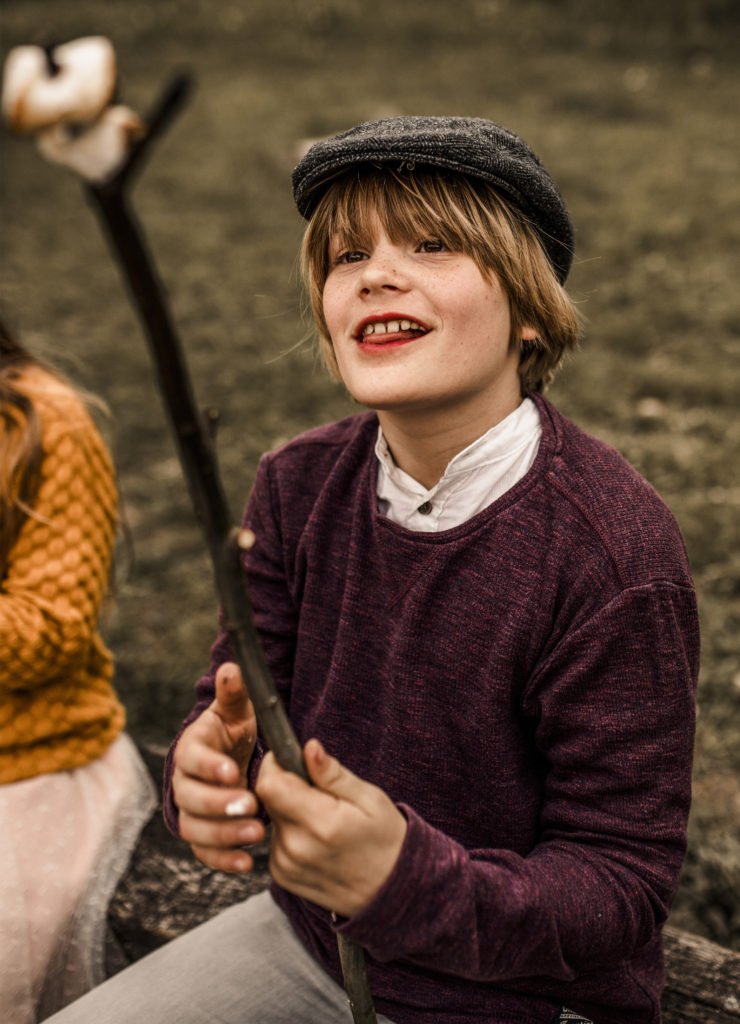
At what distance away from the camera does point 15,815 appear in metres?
2.01

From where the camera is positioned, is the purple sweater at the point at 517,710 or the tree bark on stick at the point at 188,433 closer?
the tree bark on stick at the point at 188,433

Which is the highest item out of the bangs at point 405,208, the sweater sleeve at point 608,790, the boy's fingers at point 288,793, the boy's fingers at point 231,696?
the bangs at point 405,208

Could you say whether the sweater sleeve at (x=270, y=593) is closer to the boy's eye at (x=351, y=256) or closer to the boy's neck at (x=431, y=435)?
the boy's neck at (x=431, y=435)

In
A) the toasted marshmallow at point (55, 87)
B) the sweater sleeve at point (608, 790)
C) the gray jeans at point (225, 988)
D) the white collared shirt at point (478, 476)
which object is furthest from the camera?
the gray jeans at point (225, 988)

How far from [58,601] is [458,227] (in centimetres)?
102

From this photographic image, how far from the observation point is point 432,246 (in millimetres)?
1557

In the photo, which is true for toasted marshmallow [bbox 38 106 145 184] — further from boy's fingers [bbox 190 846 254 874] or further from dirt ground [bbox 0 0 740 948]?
boy's fingers [bbox 190 846 254 874]

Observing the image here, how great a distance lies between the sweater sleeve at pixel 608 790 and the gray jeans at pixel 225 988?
531 millimetres

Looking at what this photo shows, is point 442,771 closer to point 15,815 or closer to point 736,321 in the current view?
point 15,815

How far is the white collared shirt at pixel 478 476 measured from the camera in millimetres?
1610

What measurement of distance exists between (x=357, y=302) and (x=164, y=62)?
11981 mm

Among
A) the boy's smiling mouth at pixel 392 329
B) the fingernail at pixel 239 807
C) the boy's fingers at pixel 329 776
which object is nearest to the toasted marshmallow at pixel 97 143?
A: the boy's fingers at pixel 329 776

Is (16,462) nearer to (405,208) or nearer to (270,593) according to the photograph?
(270,593)

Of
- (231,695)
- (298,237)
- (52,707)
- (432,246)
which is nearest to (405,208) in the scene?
(432,246)
